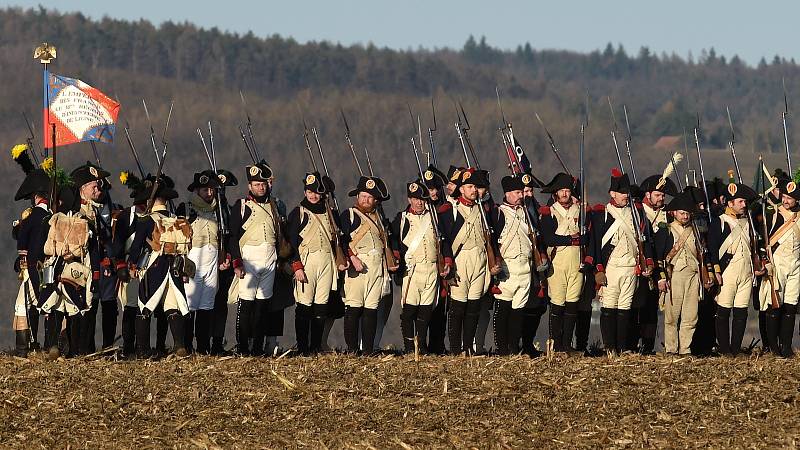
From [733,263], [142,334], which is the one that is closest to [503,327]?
[733,263]

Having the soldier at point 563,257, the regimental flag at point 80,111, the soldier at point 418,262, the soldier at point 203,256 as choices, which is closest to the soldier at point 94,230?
the soldier at point 203,256

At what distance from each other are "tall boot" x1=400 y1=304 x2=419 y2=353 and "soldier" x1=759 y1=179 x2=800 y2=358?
3626 millimetres

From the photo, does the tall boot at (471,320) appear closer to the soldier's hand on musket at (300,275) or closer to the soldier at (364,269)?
the soldier at (364,269)

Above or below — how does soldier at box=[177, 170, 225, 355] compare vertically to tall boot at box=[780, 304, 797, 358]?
above

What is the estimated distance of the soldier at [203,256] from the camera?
17.0 meters

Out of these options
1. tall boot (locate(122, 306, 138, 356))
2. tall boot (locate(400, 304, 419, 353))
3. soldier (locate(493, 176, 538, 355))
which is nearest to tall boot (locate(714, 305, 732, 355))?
soldier (locate(493, 176, 538, 355))

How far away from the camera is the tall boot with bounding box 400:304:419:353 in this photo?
696 inches

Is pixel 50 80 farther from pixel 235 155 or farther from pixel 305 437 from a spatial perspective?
pixel 235 155

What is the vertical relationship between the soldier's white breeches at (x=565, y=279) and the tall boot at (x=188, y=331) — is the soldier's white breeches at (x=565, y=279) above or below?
above

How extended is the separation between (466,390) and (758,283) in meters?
5.11

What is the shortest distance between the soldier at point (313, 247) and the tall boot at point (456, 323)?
120 centimetres

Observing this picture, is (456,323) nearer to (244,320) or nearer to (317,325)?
(317,325)

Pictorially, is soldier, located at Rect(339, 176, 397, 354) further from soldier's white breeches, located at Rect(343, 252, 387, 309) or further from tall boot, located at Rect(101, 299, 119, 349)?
tall boot, located at Rect(101, 299, 119, 349)

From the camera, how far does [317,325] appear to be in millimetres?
17844
